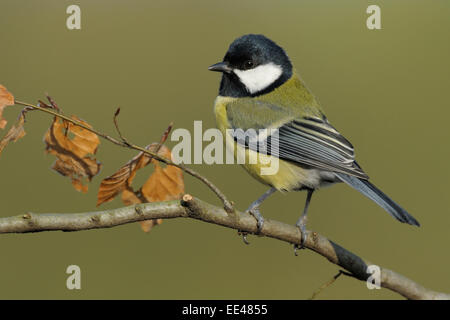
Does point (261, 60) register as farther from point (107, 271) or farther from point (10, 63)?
point (10, 63)

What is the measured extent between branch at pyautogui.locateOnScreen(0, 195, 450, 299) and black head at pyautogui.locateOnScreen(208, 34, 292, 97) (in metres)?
1.11

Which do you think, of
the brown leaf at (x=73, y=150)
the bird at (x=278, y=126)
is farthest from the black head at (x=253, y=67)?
the brown leaf at (x=73, y=150)

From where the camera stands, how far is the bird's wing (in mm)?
2428

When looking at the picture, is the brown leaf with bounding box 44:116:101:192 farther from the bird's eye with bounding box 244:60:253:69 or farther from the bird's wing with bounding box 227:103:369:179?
the bird's eye with bounding box 244:60:253:69

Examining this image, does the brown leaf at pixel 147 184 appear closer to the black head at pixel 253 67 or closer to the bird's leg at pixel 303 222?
the bird's leg at pixel 303 222

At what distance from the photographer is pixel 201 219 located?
1.55 meters

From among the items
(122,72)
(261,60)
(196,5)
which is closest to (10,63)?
(122,72)

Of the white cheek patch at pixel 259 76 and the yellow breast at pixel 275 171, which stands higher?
the white cheek patch at pixel 259 76

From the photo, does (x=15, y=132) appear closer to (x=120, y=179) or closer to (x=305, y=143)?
(x=120, y=179)

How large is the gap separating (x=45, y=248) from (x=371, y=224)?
2.58 metres

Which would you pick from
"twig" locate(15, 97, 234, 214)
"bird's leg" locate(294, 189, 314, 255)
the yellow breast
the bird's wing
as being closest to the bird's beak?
the bird's wing

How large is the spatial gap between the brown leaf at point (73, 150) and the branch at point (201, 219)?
35cm

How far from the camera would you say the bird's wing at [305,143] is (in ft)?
7.97

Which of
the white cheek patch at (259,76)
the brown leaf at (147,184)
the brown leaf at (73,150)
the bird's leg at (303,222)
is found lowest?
the bird's leg at (303,222)
